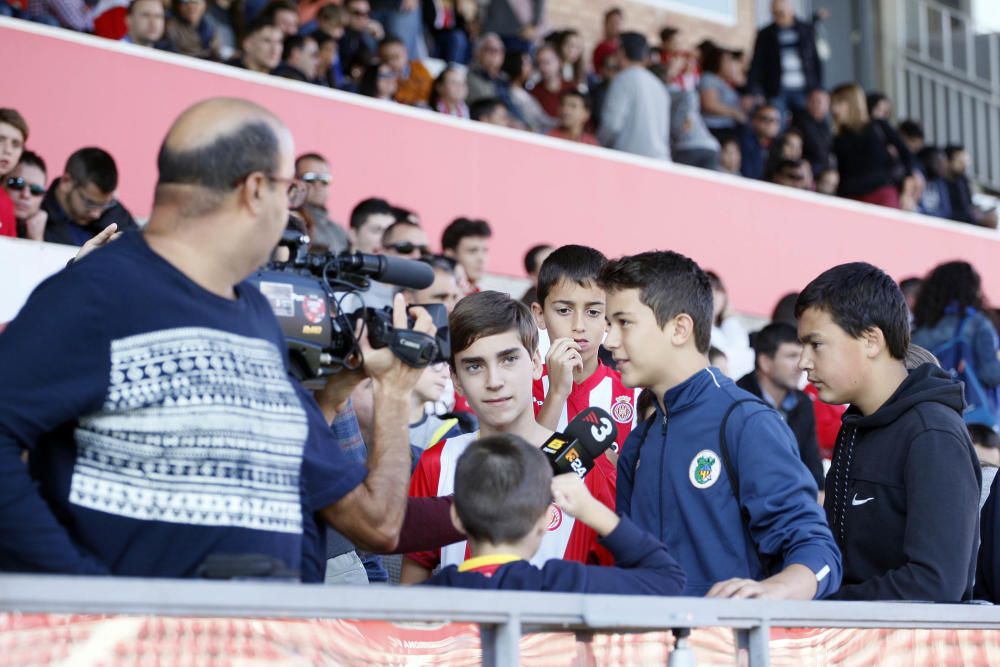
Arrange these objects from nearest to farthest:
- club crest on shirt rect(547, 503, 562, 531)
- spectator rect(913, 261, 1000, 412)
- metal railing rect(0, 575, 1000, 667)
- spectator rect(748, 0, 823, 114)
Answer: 1. metal railing rect(0, 575, 1000, 667)
2. club crest on shirt rect(547, 503, 562, 531)
3. spectator rect(913, 261, 1000, 412)
4. spectator rect(748, 0, 823, 114)

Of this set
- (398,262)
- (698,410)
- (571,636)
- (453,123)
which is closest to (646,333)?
(698,410)

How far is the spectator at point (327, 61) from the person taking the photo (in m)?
9.49

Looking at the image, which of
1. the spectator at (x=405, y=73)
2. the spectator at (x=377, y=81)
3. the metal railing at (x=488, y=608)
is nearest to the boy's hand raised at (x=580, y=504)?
the metal railing at (x=488, y=608)

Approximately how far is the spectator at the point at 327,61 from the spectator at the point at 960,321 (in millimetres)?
4208

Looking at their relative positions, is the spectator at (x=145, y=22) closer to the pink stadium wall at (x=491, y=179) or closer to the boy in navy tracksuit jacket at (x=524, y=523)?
the pink stadium wall at (x=491, y=179)

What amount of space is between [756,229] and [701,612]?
9.02 m

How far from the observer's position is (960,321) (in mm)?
7203

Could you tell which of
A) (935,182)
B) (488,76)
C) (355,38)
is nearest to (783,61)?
(935,182)

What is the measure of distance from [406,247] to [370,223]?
1.23 meters

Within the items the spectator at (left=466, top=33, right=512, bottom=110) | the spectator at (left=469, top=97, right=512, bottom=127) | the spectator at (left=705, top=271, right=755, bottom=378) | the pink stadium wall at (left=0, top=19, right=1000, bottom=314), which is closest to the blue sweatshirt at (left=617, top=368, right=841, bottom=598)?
the spectator at (left=705, top=271, right=755, bottom=378)

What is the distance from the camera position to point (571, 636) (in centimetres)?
237

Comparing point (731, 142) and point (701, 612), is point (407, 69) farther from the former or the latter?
point (701, 612)

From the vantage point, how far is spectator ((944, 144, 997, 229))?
13.0 meters

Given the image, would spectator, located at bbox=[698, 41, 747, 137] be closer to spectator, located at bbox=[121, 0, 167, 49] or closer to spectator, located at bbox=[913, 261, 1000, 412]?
spectator, located at bbox=[913, 261, 1000, 412]
